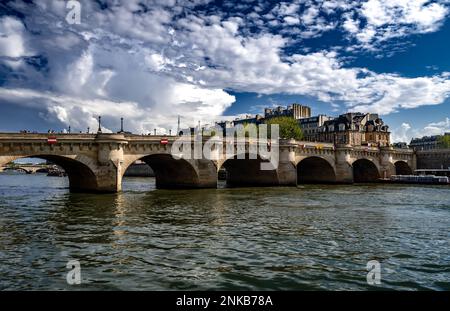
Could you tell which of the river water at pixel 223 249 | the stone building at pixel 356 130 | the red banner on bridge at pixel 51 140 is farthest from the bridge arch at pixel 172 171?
the stone building at pixel 356 130

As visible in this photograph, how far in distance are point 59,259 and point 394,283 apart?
12248mm

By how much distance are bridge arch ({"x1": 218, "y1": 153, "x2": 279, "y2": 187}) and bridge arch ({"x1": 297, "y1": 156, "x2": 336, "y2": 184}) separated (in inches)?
424

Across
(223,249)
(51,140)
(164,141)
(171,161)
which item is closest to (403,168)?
(171,161)

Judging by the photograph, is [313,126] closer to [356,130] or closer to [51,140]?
[356,130]

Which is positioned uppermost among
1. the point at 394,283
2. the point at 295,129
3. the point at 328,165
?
the point at 295,129

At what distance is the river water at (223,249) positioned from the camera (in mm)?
12695

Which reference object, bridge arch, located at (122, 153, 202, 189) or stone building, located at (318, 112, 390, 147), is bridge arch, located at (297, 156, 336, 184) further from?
stone building, located at (318, 112, 390, 147)

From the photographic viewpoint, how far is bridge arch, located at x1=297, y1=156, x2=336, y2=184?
72919 mm

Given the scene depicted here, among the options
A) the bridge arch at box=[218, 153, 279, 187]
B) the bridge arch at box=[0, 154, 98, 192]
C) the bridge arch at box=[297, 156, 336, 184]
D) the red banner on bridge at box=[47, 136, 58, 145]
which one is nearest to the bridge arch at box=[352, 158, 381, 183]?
the bridge arch at box=[297, 156, 336, 184]

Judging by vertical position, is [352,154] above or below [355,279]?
above
